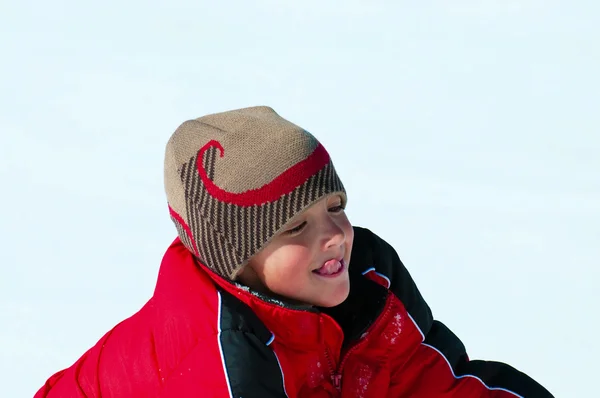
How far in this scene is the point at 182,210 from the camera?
2.06 metres

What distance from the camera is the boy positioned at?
1.97m

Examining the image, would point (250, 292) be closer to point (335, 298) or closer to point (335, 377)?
point (335, 298)

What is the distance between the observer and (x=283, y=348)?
208 cm

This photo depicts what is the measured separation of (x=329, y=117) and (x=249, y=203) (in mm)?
1852

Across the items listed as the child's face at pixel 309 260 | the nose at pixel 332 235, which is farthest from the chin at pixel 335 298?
the nose at pixel 332 235

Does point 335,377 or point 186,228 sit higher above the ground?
point 186,228

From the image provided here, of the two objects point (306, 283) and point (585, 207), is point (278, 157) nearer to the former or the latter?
point (306, 283)

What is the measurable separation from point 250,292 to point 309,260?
0.42ft

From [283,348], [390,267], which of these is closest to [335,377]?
[283,348]

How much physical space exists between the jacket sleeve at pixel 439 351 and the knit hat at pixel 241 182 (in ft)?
1.09

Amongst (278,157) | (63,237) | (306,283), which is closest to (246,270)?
(306,283)

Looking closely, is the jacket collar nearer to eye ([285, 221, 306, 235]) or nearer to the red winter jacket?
the red winter jacket

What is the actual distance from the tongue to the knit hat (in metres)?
0.14

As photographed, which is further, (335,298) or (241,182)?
(335,298)
